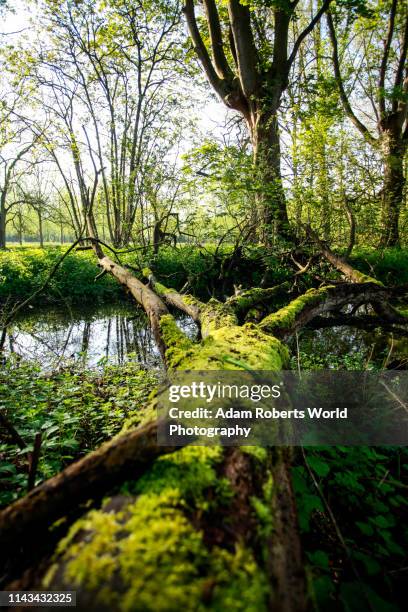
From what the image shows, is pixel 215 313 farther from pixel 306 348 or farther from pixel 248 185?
pixel 248 185

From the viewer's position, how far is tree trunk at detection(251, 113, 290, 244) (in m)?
7.64

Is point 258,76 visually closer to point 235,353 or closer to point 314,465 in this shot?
point 235,353

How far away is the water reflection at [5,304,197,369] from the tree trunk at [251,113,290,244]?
3.13 m

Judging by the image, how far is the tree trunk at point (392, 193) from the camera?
946cm

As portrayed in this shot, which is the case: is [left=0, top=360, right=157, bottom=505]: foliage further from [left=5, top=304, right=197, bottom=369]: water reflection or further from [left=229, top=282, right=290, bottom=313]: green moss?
[left=229, top=282, right=290, bottom=313]: green moss

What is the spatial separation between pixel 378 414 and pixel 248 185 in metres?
5.79

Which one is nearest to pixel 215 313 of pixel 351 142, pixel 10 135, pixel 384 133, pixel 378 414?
pixel 378 414

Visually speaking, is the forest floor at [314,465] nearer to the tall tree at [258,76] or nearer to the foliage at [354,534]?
the foliage at [354,534]

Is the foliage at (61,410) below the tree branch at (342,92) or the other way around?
below

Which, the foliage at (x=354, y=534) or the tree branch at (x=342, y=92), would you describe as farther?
the tree branch at (x=342, y=92)

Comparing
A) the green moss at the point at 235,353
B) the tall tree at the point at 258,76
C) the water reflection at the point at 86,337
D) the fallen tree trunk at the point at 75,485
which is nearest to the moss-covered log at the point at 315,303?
the green moss at the point at 235,353

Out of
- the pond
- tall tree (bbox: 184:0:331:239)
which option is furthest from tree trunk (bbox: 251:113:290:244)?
the pond

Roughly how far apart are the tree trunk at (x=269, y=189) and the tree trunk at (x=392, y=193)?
309cm

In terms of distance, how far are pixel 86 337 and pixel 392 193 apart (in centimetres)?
907
